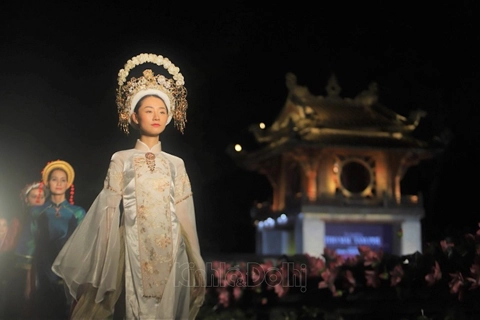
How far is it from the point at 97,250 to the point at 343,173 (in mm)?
17013

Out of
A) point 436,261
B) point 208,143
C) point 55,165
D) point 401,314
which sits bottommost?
point 401,314

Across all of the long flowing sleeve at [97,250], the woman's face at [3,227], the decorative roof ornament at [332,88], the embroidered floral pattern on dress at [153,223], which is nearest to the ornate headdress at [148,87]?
the embroidered floral pattern on dress at [153,223]

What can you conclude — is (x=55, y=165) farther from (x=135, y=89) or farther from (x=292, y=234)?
(x=292, y=234)

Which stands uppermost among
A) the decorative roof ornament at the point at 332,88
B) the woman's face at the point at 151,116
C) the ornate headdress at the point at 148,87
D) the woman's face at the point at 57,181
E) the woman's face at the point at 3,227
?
the decorative roof ornament at the point at 332,88

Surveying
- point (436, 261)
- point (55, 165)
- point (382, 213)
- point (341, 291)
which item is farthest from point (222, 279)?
point (382, 213)

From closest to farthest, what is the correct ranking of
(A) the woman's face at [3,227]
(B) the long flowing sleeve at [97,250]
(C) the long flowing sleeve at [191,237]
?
1. (B) the long flowing sleeve at [97,250]
2. (C) the long flowing sleeve at [191,237]
3. (A) the woman's face at [3,227]

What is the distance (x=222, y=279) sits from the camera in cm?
735

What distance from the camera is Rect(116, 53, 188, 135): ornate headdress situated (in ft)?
15.0

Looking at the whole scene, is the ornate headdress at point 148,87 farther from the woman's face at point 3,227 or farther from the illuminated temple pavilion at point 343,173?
the illuminated temple pavilion at point 343,173

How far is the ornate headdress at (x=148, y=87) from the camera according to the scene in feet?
15.0

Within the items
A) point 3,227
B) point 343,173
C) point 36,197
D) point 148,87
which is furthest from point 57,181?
point 343,173

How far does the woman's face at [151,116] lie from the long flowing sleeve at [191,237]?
0.30 m

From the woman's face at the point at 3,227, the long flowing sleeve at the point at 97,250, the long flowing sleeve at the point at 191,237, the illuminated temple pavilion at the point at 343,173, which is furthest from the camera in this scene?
the illuminated temple pavilion at the point at 343,173

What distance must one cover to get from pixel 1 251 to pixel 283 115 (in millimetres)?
16032
